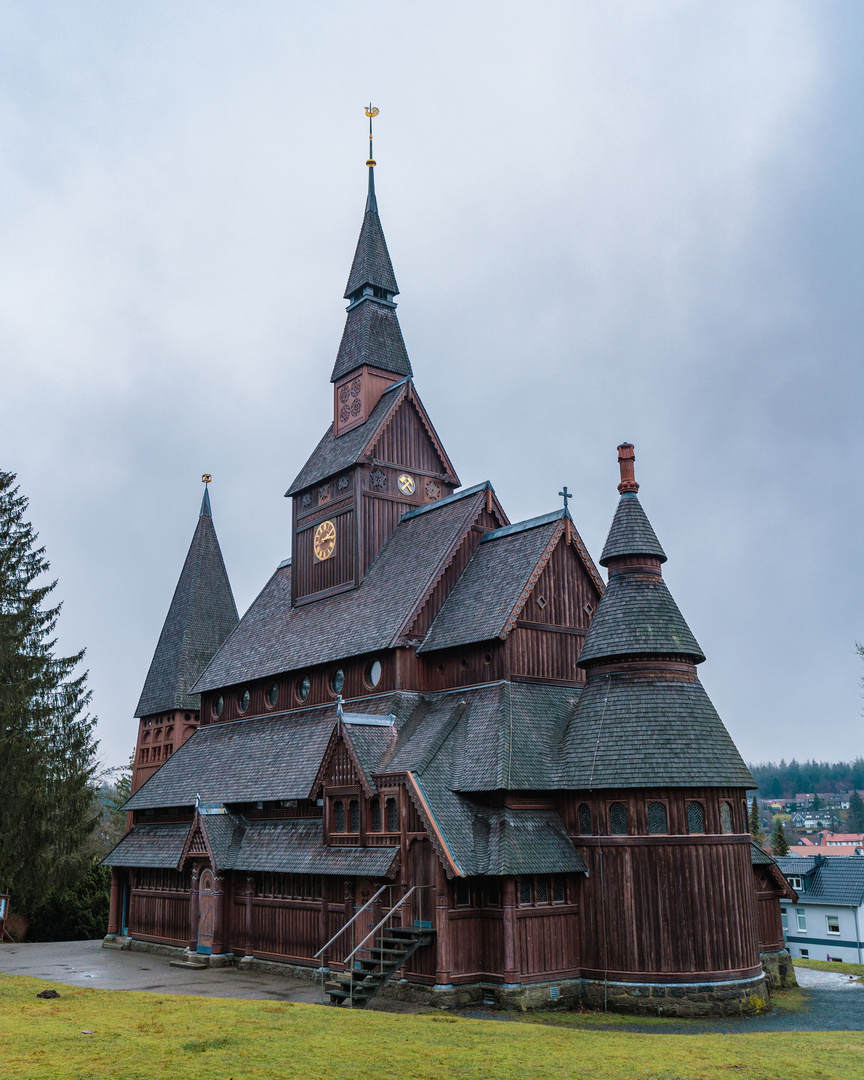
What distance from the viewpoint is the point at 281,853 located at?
91.6 feet

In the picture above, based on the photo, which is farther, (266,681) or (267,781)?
(266,681)

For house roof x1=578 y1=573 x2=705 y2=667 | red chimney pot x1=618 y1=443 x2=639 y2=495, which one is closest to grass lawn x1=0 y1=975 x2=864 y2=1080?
house roof x1=578 y1=573 x2=705 y2=667

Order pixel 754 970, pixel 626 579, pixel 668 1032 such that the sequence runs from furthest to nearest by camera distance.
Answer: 1. pixel 626 579
2. pixel 754 970
3. pixel 668 1032

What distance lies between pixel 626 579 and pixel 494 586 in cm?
414

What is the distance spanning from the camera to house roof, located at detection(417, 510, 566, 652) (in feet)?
88.7

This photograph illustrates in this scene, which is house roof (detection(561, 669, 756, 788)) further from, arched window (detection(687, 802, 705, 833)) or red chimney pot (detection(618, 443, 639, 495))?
red chimney pot (detection(618, 443, 639, 495))

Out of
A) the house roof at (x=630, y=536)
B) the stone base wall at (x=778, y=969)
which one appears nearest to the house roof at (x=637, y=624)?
the house roof at (x=630, y=536)

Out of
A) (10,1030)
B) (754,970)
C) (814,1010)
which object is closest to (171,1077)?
(10,1030)

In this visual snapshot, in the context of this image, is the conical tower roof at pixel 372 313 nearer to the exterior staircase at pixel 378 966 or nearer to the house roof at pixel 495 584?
the house roof at pixel 495 584

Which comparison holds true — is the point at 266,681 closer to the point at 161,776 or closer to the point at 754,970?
the point at 161,776

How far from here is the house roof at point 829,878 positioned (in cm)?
4612

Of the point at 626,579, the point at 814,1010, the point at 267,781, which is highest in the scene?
the point at 626,579

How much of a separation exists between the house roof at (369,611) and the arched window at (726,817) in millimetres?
10133

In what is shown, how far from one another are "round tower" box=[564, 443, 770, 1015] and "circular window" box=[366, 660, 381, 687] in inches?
275
